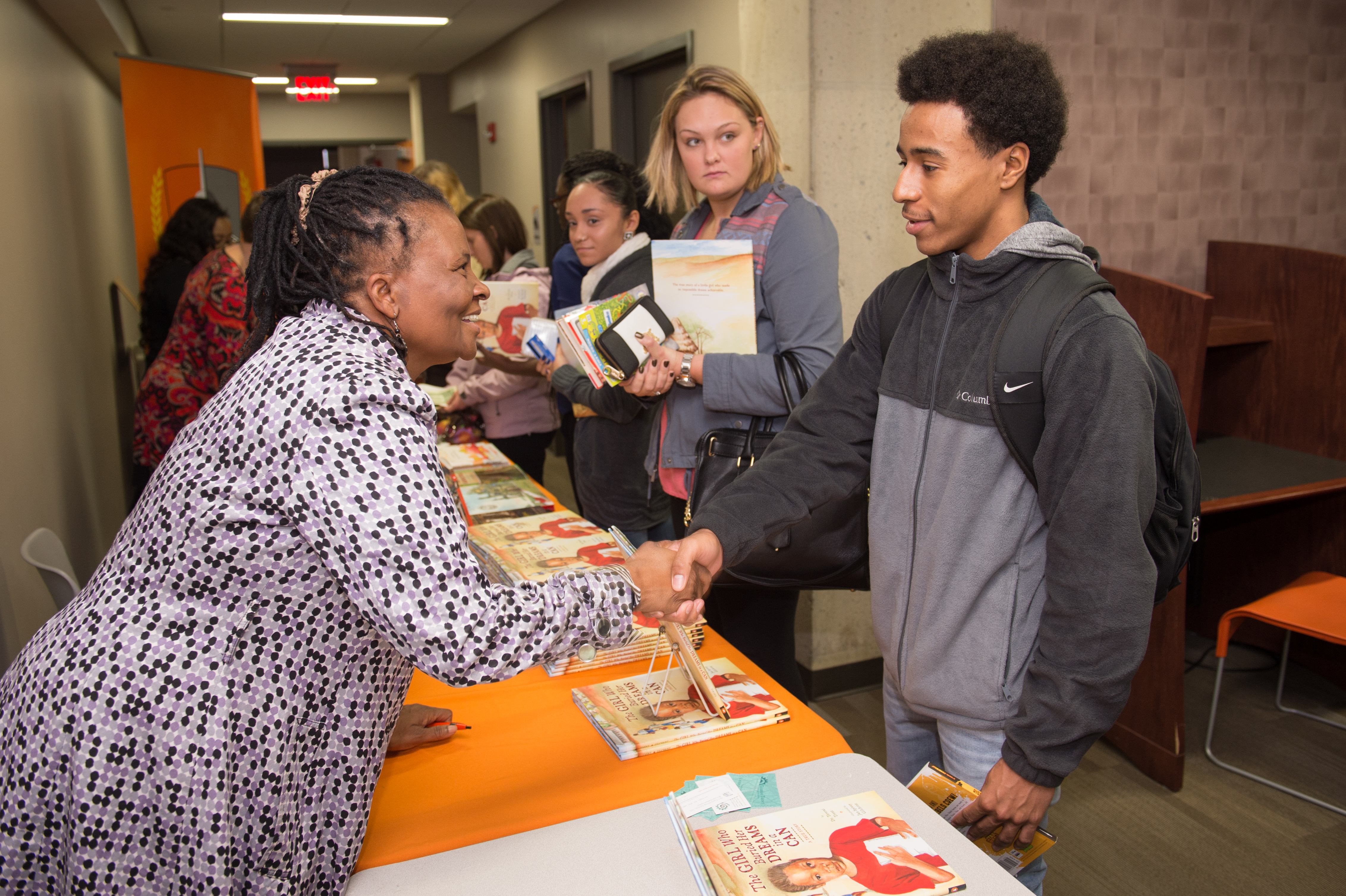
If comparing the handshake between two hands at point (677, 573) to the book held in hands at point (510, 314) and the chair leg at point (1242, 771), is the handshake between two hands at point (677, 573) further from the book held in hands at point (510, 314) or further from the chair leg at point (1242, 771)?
the chair leg at point (1242, 771)

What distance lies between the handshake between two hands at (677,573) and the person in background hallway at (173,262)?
4.39m

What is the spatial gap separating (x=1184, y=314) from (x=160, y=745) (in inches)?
108

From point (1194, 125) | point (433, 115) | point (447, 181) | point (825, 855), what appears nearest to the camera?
point (825, 855)

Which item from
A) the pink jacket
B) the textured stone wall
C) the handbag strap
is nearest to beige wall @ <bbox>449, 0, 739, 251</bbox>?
the textured stone wall

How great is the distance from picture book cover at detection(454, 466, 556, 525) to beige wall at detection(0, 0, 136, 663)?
1.30m

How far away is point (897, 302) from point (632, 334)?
0.87 meters

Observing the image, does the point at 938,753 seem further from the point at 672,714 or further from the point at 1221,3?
the point at 1221,3

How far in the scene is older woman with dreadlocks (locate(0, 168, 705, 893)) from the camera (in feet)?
3.33

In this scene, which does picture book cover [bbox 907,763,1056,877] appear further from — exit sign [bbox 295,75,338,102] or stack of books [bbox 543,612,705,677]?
exit sign [bbox 295,75,338,102]

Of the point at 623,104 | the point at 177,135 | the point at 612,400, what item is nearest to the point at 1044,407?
the point at 612,400

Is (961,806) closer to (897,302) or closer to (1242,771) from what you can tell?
(897,302)

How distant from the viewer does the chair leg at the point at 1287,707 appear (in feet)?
10.2

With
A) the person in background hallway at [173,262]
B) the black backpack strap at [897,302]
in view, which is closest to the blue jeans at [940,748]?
the black backpack strap at [897,302]

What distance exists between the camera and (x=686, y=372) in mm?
2242
